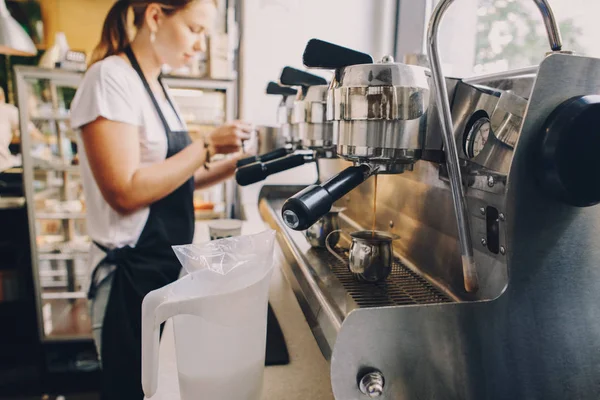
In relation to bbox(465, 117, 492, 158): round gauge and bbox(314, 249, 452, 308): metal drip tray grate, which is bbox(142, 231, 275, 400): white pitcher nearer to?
bbox(314, 249, 452, 308): metal drip tray grate

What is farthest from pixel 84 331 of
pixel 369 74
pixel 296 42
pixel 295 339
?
pixel 369 74

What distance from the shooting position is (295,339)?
0.81m

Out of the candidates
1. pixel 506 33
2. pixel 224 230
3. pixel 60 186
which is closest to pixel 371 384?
pixel 224 230

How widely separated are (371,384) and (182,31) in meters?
1.20

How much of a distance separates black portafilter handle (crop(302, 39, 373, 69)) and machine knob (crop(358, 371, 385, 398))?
1.41ft

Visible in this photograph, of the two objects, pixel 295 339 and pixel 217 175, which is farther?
pixel 217 175

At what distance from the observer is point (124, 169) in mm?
1164

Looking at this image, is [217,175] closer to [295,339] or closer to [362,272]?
[295,339]

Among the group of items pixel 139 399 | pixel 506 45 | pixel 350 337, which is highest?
pixel 506 45

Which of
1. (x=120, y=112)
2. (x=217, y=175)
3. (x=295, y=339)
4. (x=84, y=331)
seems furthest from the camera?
(x=84, y=331)

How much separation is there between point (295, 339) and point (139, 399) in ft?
2.48

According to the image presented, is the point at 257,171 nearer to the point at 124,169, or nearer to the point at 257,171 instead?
the point at 257,171

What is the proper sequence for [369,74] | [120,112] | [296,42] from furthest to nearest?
[296,42] < [120,112] < [369,74]

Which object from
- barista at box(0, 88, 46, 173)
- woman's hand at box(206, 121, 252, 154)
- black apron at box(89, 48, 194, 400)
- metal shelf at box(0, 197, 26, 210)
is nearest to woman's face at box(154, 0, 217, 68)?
black apron at box(89, 48, 194, 400)
